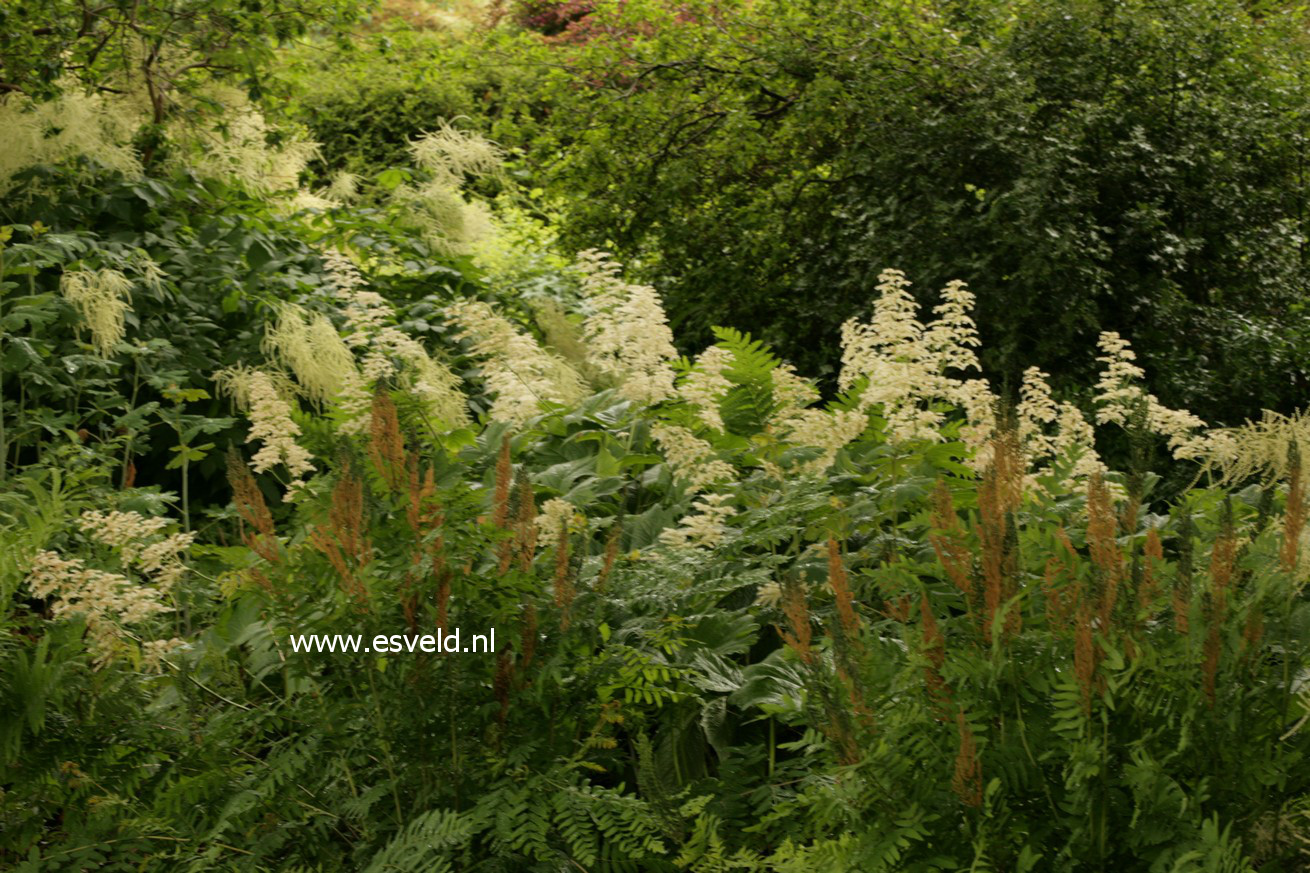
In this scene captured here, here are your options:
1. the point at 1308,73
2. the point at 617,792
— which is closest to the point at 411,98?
the point at 1308,73

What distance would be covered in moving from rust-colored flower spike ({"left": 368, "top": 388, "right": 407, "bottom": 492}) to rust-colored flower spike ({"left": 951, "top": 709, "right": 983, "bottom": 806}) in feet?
3.60

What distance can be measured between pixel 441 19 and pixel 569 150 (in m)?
10.1

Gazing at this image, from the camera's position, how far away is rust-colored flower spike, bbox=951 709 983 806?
184 cm

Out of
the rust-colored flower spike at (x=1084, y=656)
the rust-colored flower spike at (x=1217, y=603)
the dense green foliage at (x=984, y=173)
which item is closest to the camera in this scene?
the rust-colored flower spike at (x=1084, y=656)

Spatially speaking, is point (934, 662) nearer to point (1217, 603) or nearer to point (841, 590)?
point (841, 590)

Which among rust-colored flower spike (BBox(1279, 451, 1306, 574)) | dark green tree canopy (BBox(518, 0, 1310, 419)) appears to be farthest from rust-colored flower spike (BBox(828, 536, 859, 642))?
dark green tree canopy (BBox(518, 0, 1310, 419))

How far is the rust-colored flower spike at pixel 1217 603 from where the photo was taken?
1.91 meters

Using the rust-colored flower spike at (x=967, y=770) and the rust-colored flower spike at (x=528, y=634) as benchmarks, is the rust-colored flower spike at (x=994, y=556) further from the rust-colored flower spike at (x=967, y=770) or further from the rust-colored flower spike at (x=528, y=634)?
the rust-colored flower spike at (x=528, y=634)

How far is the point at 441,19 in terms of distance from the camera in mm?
17328

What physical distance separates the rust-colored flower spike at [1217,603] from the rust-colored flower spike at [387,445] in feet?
4.55

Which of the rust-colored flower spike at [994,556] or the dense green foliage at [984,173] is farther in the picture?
the dense green foliage at [984,173]

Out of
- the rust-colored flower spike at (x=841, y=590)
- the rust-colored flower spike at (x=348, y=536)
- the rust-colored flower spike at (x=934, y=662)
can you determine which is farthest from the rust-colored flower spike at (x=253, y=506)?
the rust-colored flower spike at (x=934, y=662)

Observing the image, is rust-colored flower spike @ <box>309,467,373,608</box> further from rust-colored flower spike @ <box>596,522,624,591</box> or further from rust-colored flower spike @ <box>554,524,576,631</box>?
rust-colored flower spike @ <box>596,522,624,591</box>

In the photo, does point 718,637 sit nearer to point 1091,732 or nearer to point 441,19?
point 1091,732
